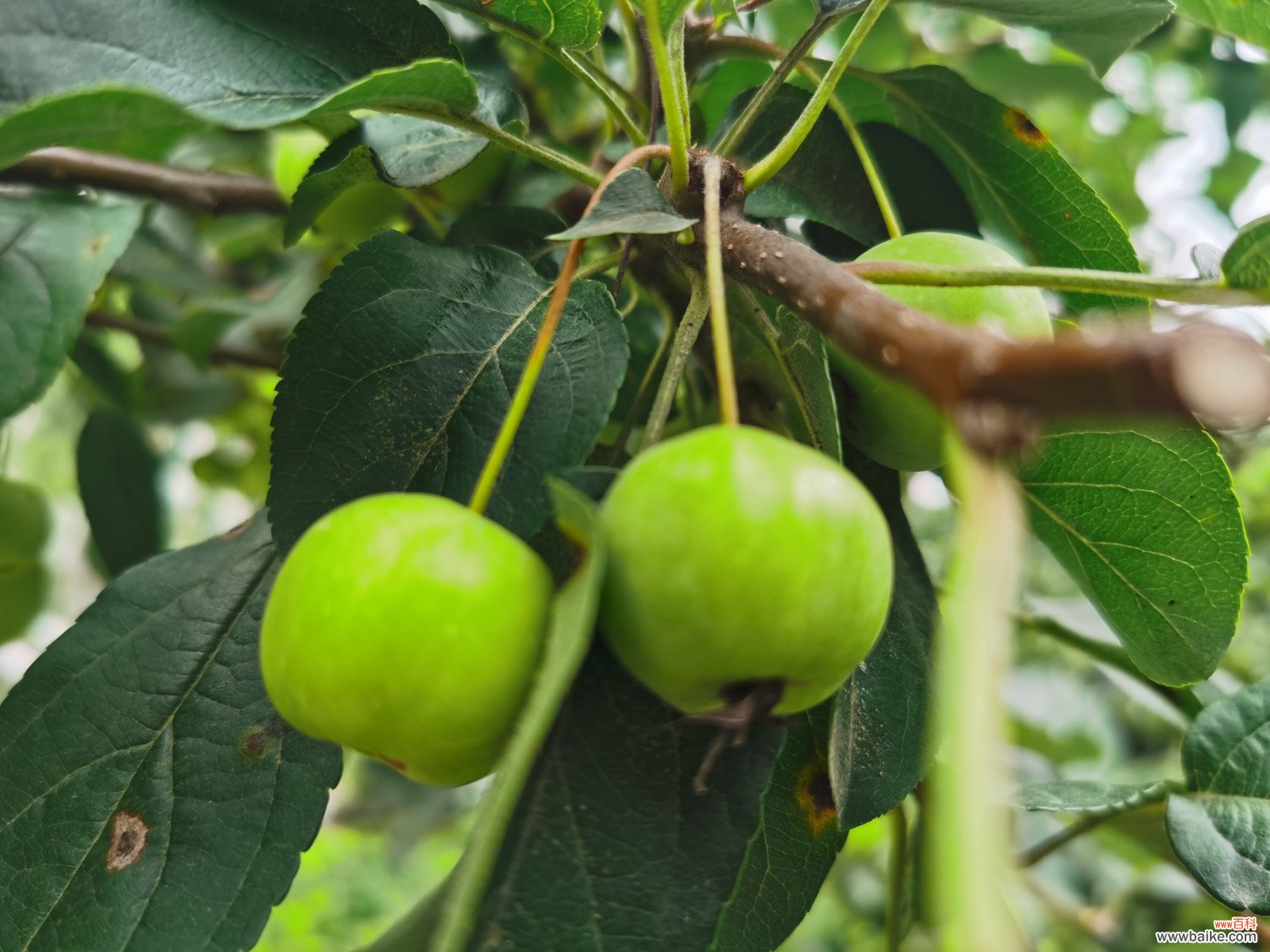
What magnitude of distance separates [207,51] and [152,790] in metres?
0.45

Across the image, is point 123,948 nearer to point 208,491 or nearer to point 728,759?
point 728,759

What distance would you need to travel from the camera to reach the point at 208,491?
1.77 metres

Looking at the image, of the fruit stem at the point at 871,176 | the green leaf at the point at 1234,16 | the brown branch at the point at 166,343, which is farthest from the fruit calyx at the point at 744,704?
the brown branch at the point at 166,343

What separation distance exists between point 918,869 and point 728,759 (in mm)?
522

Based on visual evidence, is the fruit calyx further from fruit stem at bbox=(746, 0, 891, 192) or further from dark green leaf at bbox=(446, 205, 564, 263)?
dark green leaf at bbox=(446, 205, 564, 263)

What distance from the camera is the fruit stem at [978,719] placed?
0.81 ft

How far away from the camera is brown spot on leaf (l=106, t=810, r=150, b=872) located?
628 mm

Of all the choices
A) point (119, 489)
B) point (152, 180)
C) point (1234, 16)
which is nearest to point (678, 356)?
point (1234, 16)

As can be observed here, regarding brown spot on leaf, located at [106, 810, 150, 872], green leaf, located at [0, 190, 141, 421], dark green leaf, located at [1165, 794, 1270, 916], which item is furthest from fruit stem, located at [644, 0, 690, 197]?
dark green leaf, located at [1165, 794, 1270, 916]

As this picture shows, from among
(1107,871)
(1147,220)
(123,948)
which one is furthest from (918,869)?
(1107,871)

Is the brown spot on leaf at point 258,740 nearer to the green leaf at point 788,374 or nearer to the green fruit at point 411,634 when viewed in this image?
the green fruit at point 411,634

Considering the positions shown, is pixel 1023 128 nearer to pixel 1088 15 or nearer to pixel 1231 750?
pixel 1088 15

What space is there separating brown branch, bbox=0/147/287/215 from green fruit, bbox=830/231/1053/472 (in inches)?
27.9

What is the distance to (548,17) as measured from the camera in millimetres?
656
